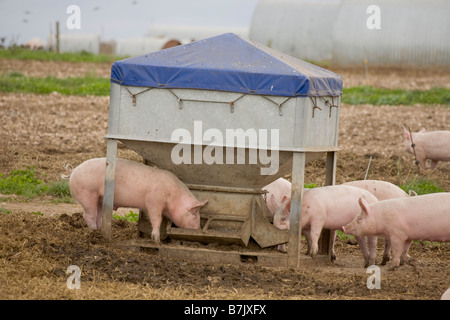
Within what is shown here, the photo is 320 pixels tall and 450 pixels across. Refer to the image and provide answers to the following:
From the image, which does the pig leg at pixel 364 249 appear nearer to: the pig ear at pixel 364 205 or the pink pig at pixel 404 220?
the pink pig at pixel 404 220

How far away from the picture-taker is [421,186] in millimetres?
11570

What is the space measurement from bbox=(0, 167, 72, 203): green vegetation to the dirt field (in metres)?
0.37

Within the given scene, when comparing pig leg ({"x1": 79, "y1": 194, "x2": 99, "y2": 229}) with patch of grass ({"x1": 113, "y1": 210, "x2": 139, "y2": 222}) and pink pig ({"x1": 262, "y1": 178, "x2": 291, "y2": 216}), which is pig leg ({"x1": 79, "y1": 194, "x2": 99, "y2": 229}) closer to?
patch of grass ({"x1": 113, "y1": 210, "x2": 139, "y2": 222})

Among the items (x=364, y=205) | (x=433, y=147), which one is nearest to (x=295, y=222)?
(x=364, y=205)

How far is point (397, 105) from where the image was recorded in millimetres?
21531

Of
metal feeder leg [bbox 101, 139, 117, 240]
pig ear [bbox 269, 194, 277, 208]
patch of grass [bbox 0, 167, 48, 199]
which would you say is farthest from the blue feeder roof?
patch of grass [bbox 0, 167, 48, 199]

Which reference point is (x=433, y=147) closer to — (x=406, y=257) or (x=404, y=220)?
(x=406, y=257)

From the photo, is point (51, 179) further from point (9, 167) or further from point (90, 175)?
point (90, 175)

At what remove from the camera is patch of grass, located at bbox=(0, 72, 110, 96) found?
70.7ft

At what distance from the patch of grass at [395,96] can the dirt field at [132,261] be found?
6053 mm

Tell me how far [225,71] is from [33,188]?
461cm

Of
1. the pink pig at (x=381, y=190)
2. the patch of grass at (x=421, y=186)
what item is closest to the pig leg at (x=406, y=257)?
the pink pig at (x=381, y=190)

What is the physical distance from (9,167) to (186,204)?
514cm
